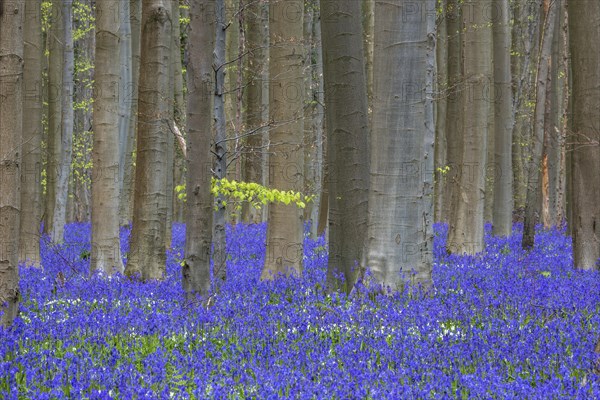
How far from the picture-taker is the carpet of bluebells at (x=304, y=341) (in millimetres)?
5281

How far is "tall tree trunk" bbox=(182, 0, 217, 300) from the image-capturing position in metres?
8.09

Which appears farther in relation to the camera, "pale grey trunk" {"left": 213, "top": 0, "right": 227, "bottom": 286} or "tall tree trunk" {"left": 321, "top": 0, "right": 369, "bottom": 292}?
"pale grey trunk" {"left": 213, "top": 0, "right": 227, "bottom": 286}

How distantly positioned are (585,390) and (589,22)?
26.2 ft

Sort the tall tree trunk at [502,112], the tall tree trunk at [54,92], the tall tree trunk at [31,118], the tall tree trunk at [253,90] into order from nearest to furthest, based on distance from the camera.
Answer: the tall tree trunk at [31,118] < the tall tree trunk at [502,112] < the tall tree trunk at [253,90] < the tall tree trunk at [54,92]

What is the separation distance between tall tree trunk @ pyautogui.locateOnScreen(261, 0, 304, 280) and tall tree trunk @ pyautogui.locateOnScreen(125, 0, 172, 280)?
1724 mm

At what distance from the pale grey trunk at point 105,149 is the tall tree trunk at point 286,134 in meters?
2.57

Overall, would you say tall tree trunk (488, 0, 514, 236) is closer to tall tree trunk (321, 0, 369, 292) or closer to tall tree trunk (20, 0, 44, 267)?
tall tree trunk (321, 0, 369, 292)

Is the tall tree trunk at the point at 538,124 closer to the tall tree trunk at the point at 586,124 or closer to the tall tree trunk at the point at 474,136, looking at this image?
the tall tree trunk at the point at 474,136

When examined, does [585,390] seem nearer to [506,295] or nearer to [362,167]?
[506,295]

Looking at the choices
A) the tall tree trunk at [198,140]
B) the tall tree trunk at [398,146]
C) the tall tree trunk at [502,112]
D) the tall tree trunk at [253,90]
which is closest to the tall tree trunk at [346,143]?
the tall tree trunk at [398,146]

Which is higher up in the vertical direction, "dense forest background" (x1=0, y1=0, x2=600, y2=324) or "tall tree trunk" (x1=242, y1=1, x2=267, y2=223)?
"tall tree trunk" (x1=242, y1=1, x2=267, y2=223)

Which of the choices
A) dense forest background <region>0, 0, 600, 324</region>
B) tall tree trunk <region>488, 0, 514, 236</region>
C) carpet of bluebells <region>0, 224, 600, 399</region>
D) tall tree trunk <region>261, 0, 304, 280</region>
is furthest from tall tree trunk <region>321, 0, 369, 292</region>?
tall tree trunk <region>488, 0, 514, 236</region>

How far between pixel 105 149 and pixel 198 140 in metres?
4.28

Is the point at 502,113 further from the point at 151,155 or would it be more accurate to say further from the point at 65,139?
the point at 65,139
